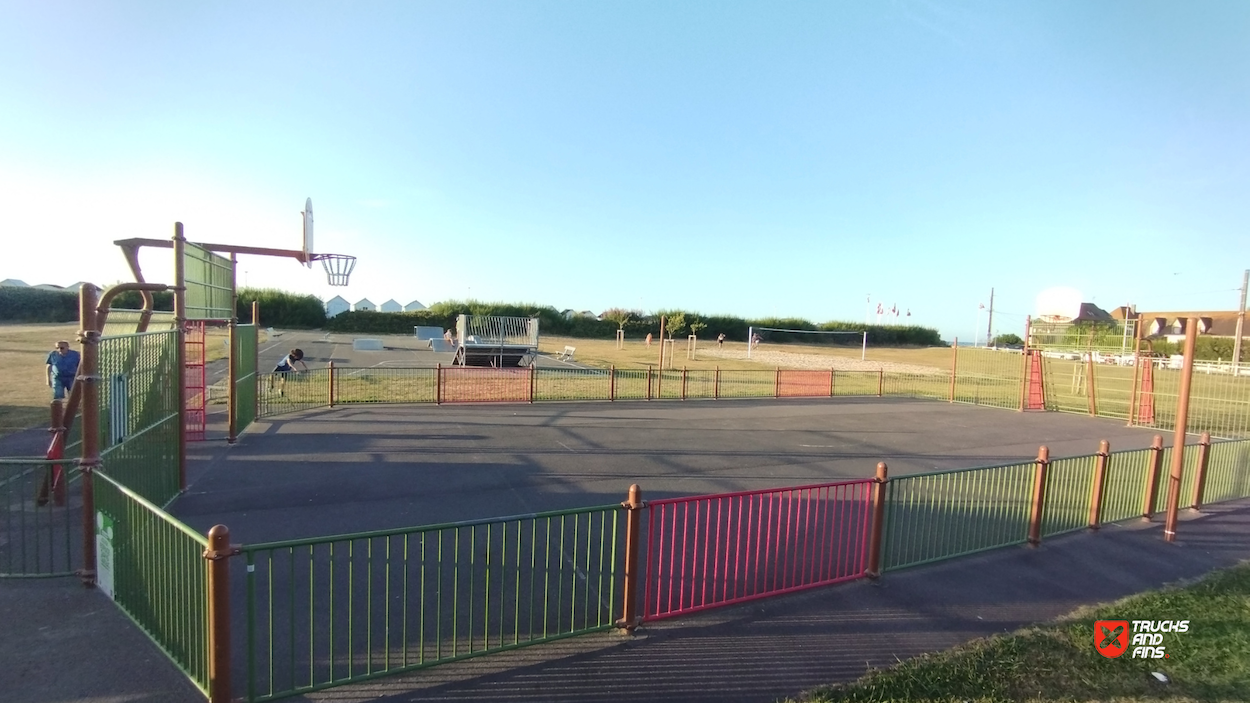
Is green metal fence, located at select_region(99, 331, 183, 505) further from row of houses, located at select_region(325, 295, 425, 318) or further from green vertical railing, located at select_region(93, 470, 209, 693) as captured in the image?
row of houses, located at select_region(325, 295, 425, 318)

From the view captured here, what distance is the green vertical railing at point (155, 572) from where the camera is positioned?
12.2 feet

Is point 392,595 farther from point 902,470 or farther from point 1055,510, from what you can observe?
point 902,470

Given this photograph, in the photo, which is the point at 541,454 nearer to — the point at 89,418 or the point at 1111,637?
the point at 89,418

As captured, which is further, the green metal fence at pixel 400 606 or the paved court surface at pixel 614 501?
the paved court surface at pixel 614 501

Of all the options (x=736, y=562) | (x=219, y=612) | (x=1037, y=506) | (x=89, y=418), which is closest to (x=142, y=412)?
(x=89, y=418)

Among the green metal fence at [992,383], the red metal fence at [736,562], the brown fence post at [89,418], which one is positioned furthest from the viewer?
the green metal fence at [992,383]

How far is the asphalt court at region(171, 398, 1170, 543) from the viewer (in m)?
7.61

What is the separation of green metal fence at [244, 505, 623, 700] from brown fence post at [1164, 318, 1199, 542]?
22.9ft

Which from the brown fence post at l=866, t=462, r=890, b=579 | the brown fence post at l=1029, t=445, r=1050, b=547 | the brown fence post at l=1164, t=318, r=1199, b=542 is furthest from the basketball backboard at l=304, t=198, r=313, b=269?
the brown fence post at l=1164, t=318, r=1199, b=542

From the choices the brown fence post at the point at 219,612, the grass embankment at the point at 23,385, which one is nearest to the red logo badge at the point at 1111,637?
the brown fence post at the point at 219,612

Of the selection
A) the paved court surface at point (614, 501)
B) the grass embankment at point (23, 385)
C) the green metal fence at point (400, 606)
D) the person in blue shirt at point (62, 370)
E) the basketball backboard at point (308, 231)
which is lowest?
the grass embankment at point (23, 385)

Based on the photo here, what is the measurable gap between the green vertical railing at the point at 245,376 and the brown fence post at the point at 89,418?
5.41m

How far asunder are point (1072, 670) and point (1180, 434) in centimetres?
504

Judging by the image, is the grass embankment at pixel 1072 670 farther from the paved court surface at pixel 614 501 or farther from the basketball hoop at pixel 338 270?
the basketball hoop at pixel 338 270
